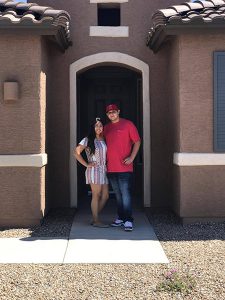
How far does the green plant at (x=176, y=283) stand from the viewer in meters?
4.37

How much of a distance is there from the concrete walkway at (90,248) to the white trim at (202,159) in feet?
3.91

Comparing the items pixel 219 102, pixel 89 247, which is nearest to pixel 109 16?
pixel 219 102

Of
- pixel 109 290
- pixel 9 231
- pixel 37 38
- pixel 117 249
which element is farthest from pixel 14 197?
pixel 109 290

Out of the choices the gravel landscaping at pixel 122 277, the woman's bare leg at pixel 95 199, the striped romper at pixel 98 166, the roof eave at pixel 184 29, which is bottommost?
Result: the gravel landscaping at pixel 122 277

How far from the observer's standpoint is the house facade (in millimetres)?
6961

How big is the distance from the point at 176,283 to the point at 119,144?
2809 mm

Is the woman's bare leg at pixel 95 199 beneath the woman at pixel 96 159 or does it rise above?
beneath

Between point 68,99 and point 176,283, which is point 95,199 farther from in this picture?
point 176,283

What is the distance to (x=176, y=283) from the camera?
4453mm

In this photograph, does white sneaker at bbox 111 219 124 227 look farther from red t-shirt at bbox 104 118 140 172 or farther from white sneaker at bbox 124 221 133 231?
red t-shirt at bbox 104 118 140 172

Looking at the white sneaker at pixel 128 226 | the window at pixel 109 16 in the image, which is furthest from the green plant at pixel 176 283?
the window at pixel 109 16

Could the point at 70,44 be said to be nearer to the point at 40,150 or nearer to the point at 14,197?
the point at 40,150

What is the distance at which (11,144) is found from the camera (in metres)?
6.99

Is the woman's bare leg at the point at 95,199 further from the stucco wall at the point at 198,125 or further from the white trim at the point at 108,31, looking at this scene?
the white trim at the point at 108,31
